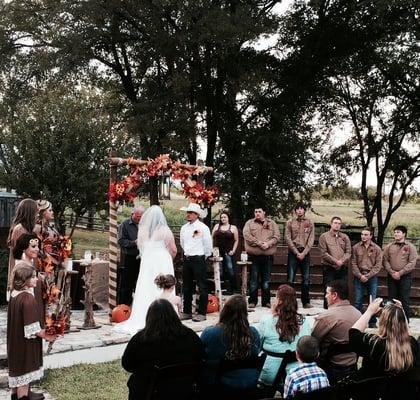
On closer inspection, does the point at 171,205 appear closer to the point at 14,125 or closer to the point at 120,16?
the point at 14,125

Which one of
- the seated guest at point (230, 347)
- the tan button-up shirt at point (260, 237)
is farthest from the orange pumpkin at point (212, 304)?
the seated guest at point (230, 347)

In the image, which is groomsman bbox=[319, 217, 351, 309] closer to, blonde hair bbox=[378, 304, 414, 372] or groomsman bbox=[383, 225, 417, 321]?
groomsman bbox=[383, 225, 417, 321]

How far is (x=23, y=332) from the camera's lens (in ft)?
20.6

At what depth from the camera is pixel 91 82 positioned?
77.0 feet

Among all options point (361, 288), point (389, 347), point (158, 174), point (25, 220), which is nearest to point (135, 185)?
point (158, 174)

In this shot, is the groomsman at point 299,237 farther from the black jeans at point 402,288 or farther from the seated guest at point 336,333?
the seated guest at point 336,333

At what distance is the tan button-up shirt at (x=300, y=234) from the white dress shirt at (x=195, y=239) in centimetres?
171

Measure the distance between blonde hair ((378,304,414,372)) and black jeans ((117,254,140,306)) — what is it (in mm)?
6547

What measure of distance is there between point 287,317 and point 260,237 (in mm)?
6348

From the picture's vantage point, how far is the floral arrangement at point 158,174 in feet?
37.5

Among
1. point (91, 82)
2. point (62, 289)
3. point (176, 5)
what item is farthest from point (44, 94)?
point (62, 289)

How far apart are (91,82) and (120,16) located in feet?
13.4

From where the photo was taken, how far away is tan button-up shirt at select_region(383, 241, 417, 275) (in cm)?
1112

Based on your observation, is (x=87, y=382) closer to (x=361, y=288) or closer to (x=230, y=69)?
(x=361, y=288)
